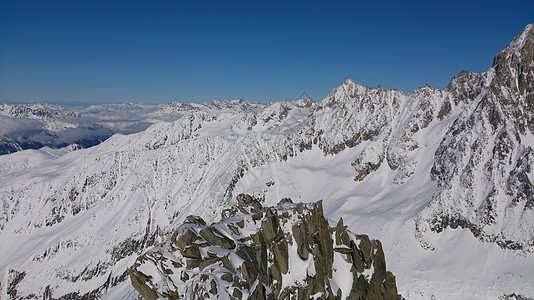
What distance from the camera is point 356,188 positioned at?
292 feet

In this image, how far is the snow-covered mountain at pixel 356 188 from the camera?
5456 centimetres

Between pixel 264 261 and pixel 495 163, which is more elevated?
pixel 495 163

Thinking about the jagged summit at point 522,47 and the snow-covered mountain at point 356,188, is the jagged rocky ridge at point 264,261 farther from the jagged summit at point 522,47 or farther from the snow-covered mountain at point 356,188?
the jagged summit at point 522,47

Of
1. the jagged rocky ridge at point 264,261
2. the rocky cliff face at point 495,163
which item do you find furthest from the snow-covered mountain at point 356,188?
the jagged rocky ridge at point 264,261

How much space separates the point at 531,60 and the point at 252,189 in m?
97.1

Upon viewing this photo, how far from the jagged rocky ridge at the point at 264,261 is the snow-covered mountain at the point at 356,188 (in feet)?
69.0

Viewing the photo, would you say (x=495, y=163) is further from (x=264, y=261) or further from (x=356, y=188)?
(x=264, y=261)

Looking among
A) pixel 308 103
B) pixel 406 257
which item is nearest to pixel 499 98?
pixel 406 257

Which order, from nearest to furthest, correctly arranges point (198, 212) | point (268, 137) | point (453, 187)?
point (453, 187), point (198, 212), point (268, 137)

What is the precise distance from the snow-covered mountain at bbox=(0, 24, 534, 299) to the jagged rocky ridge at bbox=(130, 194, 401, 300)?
2102cm

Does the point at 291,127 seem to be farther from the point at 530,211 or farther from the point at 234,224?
the point at 234,224

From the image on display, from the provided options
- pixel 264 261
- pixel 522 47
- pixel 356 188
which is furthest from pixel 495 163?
pixel 264 261

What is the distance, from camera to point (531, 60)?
68.2 m

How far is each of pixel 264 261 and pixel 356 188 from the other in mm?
63082
